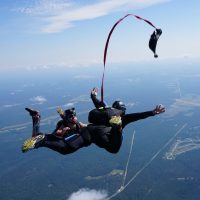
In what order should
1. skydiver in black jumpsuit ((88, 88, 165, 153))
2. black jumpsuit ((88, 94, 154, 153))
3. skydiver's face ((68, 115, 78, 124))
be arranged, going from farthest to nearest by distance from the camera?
skydiver's face ((68, 115, 78, 124)) < black jumpsuit ((88, 94, 154, 153)) < skydiver in black jumpsuit ((88, 88, 165, 153))

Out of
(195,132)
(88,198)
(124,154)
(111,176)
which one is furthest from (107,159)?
(195,132)

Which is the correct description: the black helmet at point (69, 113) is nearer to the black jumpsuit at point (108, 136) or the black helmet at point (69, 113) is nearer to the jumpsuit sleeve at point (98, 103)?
the black jumpsuit at point (108, 136)

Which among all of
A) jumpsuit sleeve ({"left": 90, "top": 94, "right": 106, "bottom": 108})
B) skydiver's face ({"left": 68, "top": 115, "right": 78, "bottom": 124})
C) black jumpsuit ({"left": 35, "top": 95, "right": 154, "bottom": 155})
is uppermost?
jumpsuit sleeve ({"left": 90, "top": 94, "right": 106, "bottom": 108})

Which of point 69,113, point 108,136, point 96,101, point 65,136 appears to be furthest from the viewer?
point 96,101

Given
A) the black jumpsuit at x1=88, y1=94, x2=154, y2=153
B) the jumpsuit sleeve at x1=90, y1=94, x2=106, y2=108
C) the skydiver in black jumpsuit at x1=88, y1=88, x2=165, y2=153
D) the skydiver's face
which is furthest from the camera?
A: the jumpsuit sleeve at x1=90, y1=94, x2=106, y2=108

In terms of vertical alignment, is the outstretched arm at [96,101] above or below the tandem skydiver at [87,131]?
above

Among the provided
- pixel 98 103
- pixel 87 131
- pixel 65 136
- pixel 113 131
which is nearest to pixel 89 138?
pixel 87 131

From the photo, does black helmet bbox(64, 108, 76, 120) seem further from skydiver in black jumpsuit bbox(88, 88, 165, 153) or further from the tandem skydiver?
skydiver in black jumpsuit bbox(88, 88, 165, 153)

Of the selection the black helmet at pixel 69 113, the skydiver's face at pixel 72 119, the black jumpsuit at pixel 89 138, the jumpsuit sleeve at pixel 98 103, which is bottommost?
the black jumpsuit at pixel 89 138

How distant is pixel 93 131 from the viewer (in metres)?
8.25

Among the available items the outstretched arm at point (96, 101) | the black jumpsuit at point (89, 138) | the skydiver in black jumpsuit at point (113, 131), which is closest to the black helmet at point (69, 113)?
the black jumpsuit at point (89, 138)

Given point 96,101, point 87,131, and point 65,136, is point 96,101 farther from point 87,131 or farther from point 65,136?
point 65,136

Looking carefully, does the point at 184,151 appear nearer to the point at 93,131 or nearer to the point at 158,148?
the point at 158,148

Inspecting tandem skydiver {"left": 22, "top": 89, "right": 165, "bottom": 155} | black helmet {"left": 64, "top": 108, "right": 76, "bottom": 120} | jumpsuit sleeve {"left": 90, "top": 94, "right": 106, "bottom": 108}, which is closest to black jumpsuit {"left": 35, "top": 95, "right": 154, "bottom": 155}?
tandem skydiver {"left": 22, "top": 89, "right": 165, "bottom": 155}
